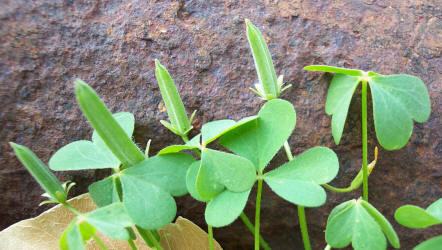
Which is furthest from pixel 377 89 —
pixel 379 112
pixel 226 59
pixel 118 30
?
pixel 118 30

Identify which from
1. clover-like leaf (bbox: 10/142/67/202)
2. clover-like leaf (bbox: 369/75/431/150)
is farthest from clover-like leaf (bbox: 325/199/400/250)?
clover-like leaf (bbox: 10/142/67/202)

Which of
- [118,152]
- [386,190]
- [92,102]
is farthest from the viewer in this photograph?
[386,190]

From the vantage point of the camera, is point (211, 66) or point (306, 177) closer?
point (306, 177)

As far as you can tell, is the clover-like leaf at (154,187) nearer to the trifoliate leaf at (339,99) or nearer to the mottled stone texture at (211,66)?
the mottled stone texture at (211,66)

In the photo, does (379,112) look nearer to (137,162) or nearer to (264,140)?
(264,140)

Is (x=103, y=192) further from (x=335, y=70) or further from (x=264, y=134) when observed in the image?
(x=335, y=70)

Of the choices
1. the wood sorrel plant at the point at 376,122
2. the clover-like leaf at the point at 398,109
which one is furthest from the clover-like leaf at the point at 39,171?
the clover-like leaf at the point at 398,109

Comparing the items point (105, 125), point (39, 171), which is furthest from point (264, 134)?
point (39, 171)
